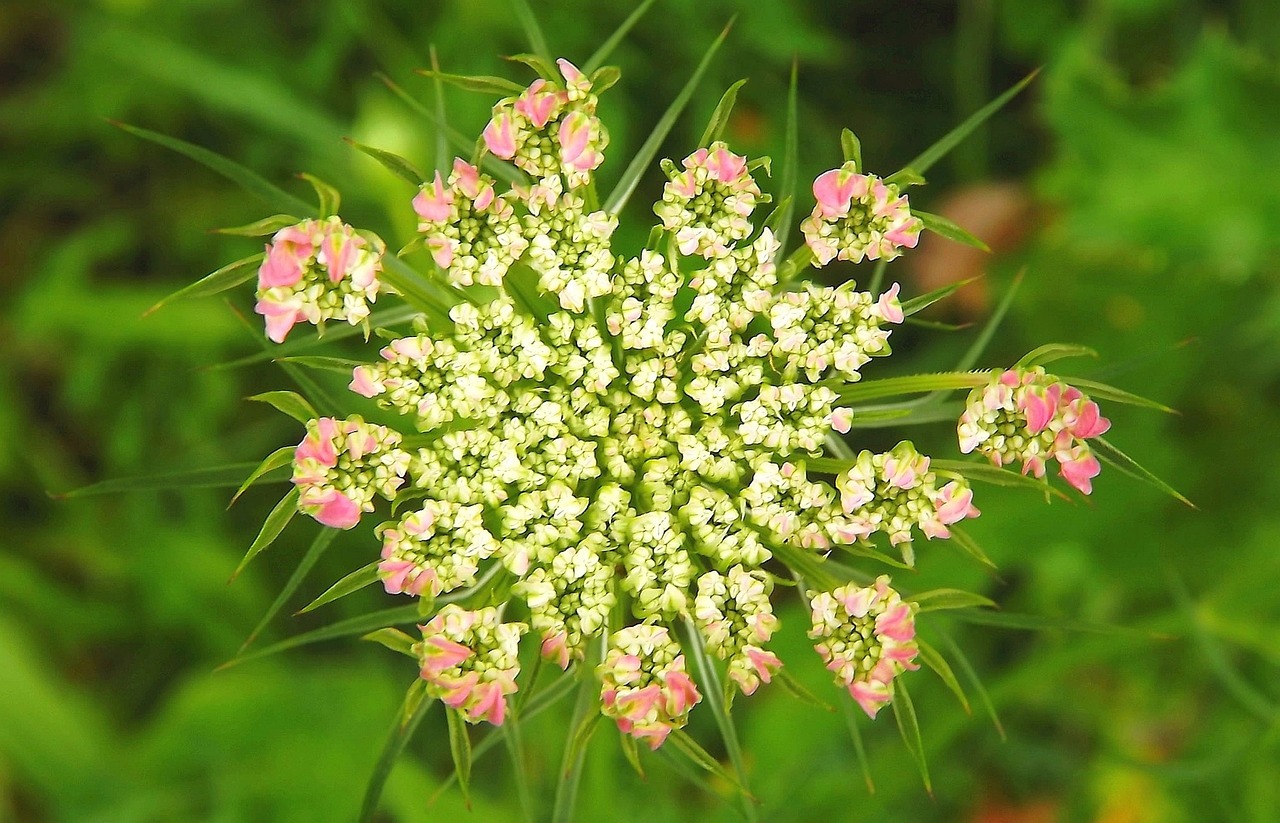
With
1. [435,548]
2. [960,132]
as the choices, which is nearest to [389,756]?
[435,548]

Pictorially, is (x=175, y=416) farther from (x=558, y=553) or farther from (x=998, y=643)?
(x=998, y=643)

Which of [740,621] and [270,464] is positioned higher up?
[270,464]

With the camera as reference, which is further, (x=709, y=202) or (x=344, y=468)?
(x=709, y=202)

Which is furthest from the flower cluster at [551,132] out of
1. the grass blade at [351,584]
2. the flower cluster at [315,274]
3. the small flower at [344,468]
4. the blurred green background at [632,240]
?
the blurred green background at [632,240]

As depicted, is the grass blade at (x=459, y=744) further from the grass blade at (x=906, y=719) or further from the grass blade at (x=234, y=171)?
the grass blade at (x=234, y=171)

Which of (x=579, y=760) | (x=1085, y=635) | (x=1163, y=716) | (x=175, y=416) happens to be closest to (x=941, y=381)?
(x=579, y=760)

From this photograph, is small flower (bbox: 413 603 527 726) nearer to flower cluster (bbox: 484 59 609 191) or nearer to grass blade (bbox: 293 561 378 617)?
grass blade (bbox: 293 561 378 617)

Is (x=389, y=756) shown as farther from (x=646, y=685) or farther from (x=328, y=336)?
(x=328, y=336)

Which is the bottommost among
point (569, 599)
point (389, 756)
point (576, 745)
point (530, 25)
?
point (389, 756)
